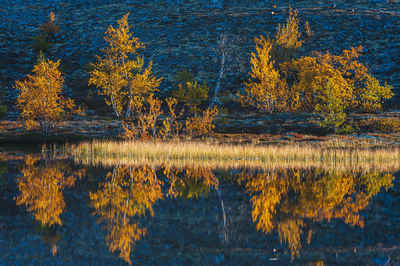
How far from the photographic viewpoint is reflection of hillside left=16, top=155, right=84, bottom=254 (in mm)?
9812

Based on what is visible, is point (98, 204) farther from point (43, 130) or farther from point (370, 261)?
point (43, 130)

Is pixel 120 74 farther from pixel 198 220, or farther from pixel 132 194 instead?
pixel 198 220

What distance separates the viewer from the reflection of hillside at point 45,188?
32.2 ft

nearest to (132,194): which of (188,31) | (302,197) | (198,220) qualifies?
(198,220)

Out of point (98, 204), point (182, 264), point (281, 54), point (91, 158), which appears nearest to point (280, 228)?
point (182, 264)

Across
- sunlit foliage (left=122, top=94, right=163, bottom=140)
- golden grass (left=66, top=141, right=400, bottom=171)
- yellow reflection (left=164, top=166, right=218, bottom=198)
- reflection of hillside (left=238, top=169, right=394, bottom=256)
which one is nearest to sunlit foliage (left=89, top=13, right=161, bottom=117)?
sunlit foliage (left=122, top=94, right=163, bottom=140)

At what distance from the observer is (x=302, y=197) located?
39.2 feet

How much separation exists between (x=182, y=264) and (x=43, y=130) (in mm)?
A: 34903

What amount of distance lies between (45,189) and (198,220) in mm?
5909

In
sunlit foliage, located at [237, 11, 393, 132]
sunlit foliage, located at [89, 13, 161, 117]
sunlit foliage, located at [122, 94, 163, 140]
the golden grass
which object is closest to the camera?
the golden grass

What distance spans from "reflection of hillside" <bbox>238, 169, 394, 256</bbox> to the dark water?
28mm

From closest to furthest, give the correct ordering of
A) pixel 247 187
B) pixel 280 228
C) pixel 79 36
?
pixel 280 228 < pixel 247 187 < pixel 79 36

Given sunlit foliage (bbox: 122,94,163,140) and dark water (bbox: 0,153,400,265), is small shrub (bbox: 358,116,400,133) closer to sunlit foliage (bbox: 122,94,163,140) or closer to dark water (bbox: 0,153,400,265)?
sunlit foliage (bbox: 122,94,163,140)

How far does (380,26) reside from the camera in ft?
228
